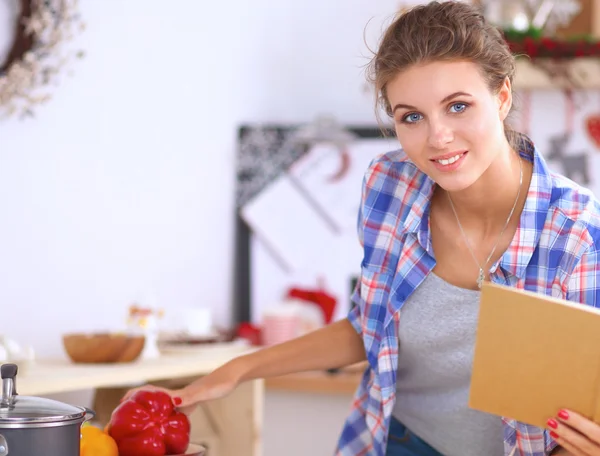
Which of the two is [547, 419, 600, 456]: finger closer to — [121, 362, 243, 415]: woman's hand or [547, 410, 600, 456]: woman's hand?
[547, 410, 600, 456]: woman's hand

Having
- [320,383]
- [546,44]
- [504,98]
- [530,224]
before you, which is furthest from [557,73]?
[530,224]

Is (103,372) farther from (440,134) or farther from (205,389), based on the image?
(440,134)

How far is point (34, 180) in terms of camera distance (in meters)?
2.63

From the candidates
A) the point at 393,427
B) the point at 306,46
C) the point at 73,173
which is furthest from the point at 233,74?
the point at 393,427

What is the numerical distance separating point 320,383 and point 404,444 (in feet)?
4.35

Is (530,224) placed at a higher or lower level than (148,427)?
higher

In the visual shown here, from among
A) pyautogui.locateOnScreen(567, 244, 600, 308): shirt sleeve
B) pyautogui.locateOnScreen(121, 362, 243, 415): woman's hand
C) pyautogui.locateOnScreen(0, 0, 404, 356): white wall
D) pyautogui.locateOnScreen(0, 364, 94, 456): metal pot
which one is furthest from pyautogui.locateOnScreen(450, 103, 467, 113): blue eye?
pyautogui.locateOnScreen(0, 0, 404, 356): white wall

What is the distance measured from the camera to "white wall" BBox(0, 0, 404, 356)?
264 centimetres

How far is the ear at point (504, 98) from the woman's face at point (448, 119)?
52mm

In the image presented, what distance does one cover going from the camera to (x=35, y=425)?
3.90 feet

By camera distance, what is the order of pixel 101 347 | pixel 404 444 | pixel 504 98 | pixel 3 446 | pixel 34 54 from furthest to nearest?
pixel 34 54 < pixel 101 347 < pixel 404 444 < pixel 504 98 < pixel 3 446

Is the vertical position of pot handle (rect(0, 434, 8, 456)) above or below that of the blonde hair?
below

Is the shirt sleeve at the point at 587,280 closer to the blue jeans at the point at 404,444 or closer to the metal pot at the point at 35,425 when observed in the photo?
the blue jeans at the point at 404,444

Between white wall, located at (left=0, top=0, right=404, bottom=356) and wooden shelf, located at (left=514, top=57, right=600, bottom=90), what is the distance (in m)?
0.58
